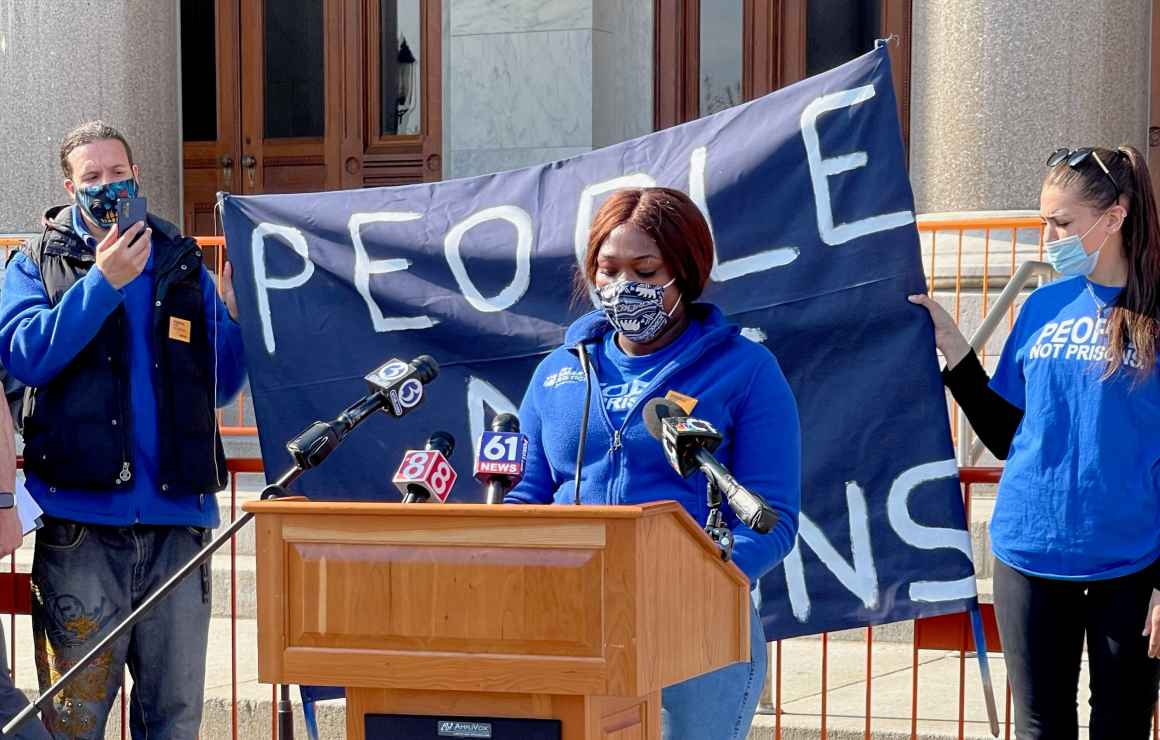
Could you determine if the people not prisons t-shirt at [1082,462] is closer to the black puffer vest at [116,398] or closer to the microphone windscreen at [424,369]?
the microphone windscreen at [424,369]

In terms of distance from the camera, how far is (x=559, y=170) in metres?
5.40

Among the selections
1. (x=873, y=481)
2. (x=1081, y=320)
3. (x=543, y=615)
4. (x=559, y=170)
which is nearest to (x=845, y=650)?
(x=873, y=481)

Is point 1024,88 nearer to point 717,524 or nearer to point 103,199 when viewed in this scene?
point 103,199

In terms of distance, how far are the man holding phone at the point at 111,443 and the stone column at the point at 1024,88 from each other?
5121mm

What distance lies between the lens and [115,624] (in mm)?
4688

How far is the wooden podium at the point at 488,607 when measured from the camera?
2.81 meters

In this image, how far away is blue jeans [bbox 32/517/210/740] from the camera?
4.70 m

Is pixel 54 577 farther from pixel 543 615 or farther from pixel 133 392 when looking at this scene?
pixel 543 615

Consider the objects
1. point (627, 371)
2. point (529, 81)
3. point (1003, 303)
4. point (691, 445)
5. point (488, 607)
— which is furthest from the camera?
point (529, 81)

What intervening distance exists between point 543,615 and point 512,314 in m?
2.66

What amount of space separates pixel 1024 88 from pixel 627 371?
5685 mm

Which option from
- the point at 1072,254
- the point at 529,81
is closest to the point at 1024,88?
the point at 529,81

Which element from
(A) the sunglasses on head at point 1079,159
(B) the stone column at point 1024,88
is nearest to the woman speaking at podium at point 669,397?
(A) the sunglasses on head at point 1079,159

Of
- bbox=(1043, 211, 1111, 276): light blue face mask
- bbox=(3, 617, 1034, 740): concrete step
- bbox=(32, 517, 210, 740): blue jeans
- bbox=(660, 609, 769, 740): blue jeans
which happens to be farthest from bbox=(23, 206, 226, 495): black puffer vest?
bbox=(1043, 211, 1111, 276): light blue face mask
